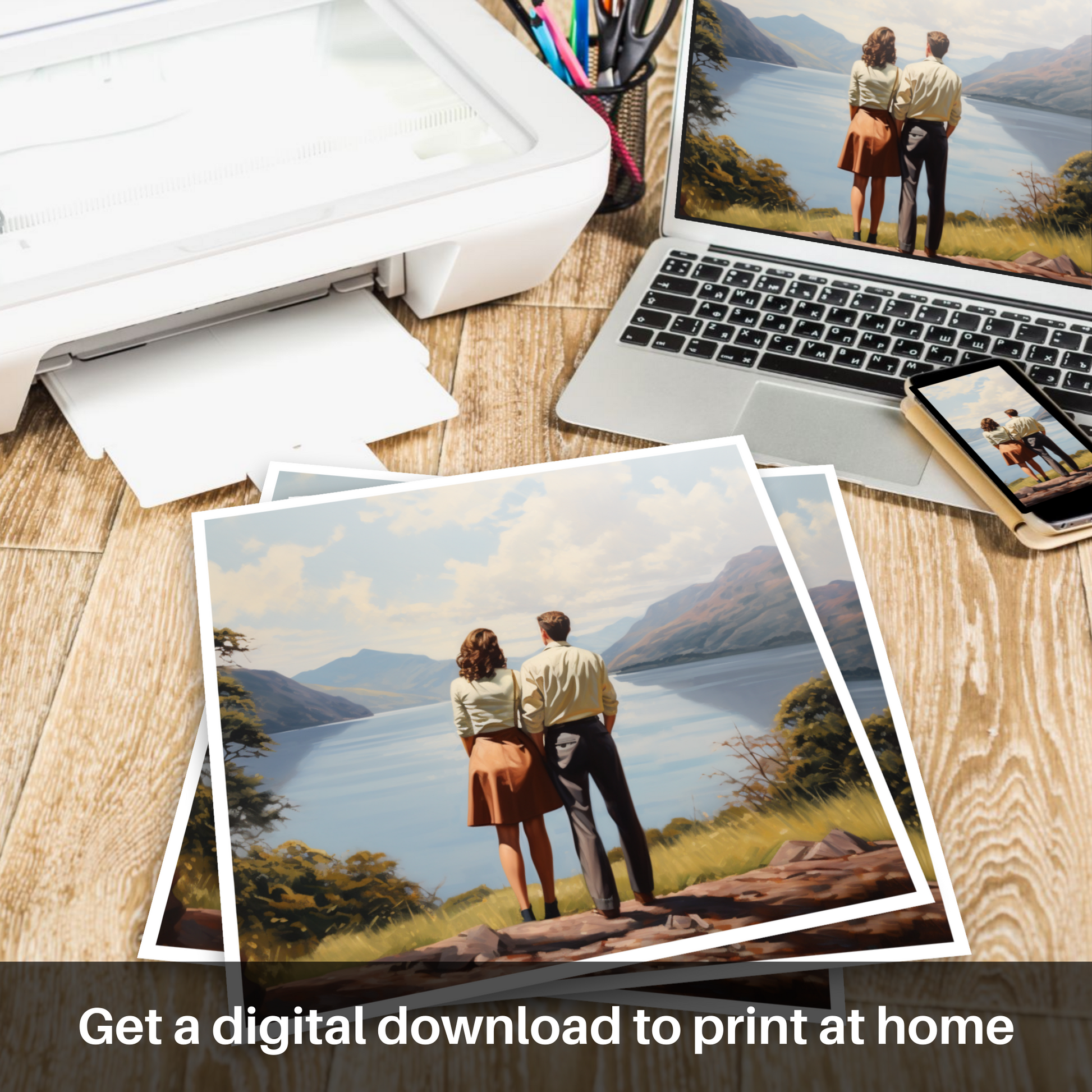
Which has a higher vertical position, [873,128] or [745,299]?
[873,128]

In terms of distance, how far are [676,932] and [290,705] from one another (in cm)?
20

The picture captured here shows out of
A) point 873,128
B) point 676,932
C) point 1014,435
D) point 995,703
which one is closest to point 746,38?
point 873,128

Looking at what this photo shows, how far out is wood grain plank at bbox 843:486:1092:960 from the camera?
0.42 metres

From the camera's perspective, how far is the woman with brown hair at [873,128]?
2.04 ft

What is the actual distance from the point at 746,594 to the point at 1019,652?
0.45ft

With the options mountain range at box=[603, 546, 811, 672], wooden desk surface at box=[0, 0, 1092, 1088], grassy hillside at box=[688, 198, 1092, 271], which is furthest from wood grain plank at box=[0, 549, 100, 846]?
grassy hillside at box=[688, 198, 1092, 271]

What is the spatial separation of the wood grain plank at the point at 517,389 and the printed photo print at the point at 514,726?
4 cm

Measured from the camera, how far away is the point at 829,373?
63 centimetres

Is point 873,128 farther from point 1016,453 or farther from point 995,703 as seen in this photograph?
point 995,703

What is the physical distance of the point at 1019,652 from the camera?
1.65ft

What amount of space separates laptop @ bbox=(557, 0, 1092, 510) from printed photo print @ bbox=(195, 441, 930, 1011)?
0.25ft

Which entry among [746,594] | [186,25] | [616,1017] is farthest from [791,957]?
[186,25]

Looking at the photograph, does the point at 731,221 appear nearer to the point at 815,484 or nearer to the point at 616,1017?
the point at 815,484

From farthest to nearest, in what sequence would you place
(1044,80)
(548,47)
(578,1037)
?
(548,47), (1044,80), (578,1037)
